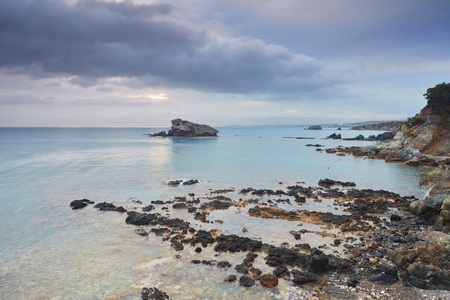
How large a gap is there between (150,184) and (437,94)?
6841cm

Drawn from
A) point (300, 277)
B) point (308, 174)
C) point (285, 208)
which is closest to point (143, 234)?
point (300, 277)

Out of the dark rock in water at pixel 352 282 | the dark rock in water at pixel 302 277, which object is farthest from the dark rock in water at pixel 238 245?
the dark rock in water at pixel 352 282

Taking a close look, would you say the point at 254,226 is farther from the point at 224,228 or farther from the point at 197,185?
the point at 197,185

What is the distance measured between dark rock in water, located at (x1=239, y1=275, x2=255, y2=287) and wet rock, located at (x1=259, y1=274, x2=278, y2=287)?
39cm

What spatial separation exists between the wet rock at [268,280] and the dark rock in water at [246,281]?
0.39m

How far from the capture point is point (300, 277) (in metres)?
10.0

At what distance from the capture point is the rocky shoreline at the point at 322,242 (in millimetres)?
9516

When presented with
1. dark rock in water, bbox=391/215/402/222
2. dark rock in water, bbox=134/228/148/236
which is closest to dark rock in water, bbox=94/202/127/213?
dark rock in water, bbox=134/228/148/236

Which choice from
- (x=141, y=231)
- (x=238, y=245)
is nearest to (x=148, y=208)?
(x=141, y=231)

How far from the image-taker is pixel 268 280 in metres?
9.93

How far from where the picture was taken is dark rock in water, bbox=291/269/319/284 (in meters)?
9.93

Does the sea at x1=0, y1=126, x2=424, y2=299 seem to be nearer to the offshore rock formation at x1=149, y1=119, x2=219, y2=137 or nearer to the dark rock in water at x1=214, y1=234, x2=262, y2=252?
the dark rock in water at x1=214, y1=234, x2=262, y2=252

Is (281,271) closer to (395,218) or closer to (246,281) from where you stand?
(246,281)

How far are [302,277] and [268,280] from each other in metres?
1.48
